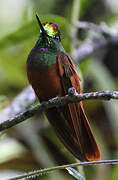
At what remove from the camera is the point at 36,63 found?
7.26ft

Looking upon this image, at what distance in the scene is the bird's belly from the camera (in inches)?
85.6

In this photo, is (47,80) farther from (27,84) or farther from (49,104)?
(27,84)

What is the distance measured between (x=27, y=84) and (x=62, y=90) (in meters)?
1.54

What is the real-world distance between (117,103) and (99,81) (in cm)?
41

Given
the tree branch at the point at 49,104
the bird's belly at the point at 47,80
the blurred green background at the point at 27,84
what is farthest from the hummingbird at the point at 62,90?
the blurred green background at the point at 27,84

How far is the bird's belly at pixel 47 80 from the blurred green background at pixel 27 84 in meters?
0.51

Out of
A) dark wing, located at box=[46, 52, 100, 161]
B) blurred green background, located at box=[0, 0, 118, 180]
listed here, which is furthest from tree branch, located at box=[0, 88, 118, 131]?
blurred green background, located at box=[0, 0, 118, 180]

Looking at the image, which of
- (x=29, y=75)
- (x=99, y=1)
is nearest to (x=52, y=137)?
(x=29, y=75)

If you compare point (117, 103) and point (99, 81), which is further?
point (99, 81)

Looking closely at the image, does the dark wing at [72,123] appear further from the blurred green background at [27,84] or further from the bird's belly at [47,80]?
the blurred green background at [27,84]

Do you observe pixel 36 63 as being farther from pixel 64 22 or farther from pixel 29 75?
pixel 64 22

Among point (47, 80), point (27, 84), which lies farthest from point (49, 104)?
point (27, 84)

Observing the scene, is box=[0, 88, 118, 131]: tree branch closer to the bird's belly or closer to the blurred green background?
the bird's belly

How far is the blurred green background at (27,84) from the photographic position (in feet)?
10.4
